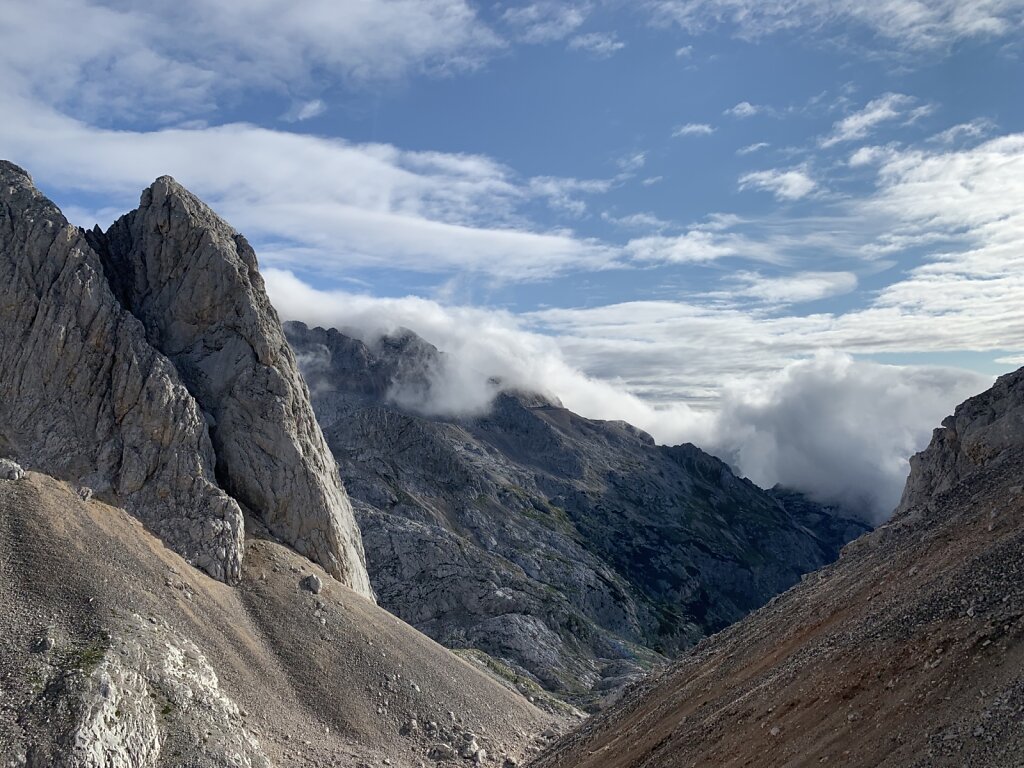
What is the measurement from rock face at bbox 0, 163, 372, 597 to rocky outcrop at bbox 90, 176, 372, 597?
0.14 meters

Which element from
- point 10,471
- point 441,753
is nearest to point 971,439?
point 441,753

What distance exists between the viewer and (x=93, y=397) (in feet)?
220

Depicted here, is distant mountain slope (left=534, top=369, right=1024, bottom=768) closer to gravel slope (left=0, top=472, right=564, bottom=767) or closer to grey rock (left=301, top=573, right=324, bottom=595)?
gravel slope (left=0, top=472, right=564, bottom=767)

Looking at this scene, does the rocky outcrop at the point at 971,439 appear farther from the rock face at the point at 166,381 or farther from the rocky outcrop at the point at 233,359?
the rock face at the point at 166,381

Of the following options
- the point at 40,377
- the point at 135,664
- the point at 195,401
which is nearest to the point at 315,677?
the point at 135,664

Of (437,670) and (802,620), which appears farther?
(437,670)

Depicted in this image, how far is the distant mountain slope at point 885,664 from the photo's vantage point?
20.6 m

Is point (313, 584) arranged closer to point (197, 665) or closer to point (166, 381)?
point (197, 665)

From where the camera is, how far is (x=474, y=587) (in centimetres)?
13750

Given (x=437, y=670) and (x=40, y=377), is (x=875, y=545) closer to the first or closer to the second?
(x=437, y=670)

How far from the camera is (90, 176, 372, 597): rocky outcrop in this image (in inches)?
2958

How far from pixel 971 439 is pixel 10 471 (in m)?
68.9

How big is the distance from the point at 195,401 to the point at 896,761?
221ft

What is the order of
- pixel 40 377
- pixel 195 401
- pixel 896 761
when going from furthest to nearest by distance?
pixel 195 401
pixel 40 377
pixel 896 761
